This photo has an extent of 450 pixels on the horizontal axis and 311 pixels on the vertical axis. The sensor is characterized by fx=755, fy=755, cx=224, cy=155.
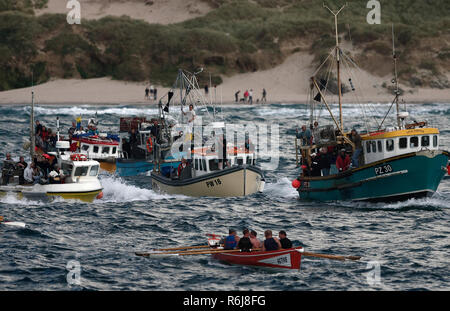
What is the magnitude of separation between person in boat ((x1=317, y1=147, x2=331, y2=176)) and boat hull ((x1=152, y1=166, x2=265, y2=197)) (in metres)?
3.45

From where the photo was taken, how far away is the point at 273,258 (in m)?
26.0

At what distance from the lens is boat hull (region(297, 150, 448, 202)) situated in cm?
3591

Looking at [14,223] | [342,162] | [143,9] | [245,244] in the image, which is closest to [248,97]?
[143,9]

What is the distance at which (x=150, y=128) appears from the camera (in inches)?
2119

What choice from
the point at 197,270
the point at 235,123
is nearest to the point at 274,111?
the point at 235,123

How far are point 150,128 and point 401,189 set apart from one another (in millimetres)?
22261

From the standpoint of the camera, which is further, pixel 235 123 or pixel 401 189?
pixel 235 123

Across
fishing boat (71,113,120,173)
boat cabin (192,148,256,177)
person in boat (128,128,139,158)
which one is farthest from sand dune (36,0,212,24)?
boat cabin (192,148,256,177)

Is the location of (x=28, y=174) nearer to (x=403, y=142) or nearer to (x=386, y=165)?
(x=386, y=165)

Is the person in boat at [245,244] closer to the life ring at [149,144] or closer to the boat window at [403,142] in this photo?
the boat window at [403,142]
